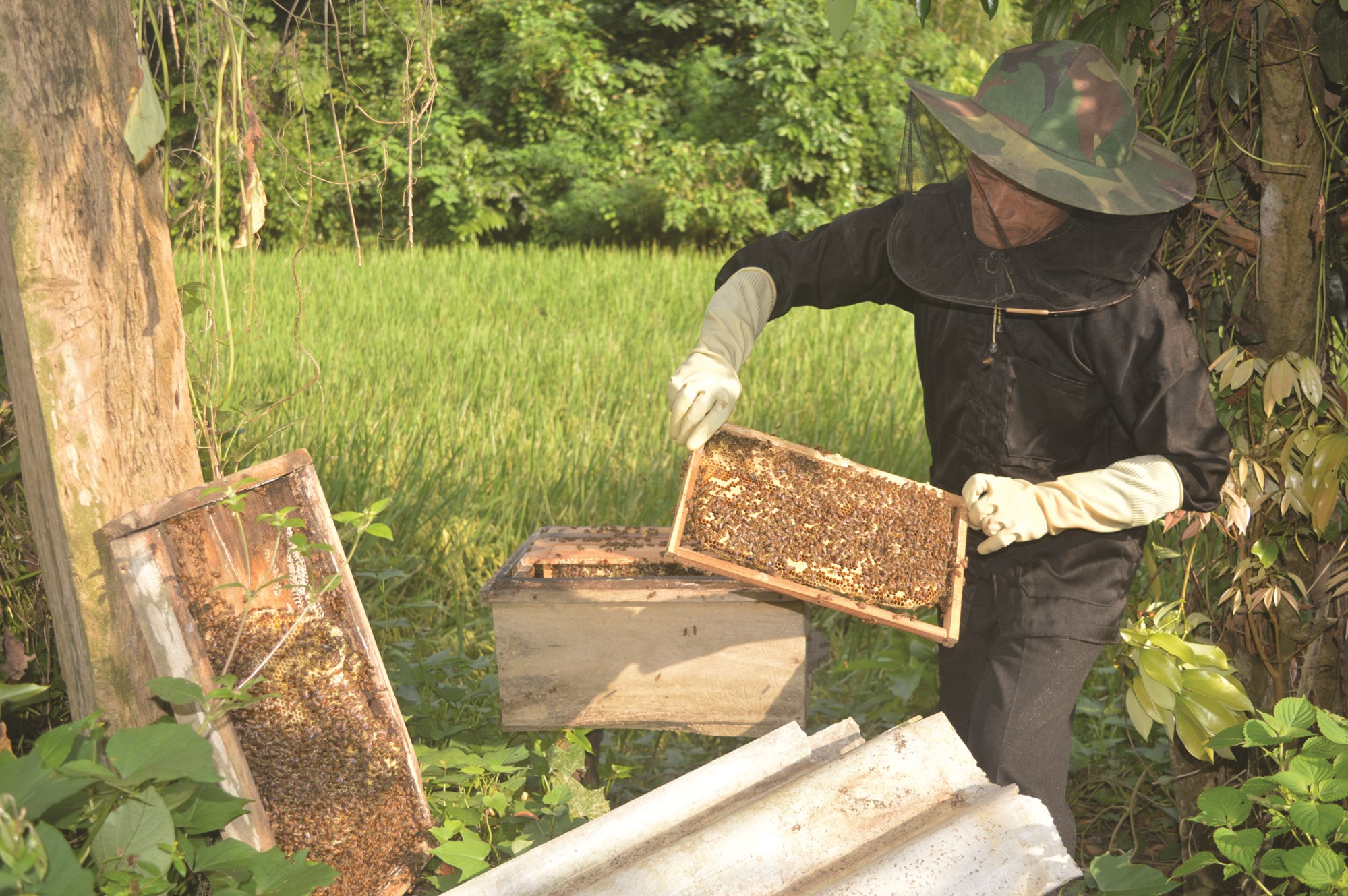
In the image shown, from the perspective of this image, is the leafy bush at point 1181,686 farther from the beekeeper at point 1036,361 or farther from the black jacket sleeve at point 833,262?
the black jacket sleeve at point 833,262

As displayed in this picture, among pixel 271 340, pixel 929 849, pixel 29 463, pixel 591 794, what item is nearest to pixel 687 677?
pixel 591 794

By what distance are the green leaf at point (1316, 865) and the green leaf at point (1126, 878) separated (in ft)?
0.58

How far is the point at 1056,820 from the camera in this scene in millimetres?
2498

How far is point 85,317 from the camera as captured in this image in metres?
1.89

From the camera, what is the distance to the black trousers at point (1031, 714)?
246 centimetres

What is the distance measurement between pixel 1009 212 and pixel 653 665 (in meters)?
1.34

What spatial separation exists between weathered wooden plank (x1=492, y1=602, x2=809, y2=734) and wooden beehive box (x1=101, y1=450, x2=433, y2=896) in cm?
43

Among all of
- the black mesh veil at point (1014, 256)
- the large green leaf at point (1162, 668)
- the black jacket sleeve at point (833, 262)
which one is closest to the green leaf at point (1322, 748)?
the large green leaf at point (1162, 668)

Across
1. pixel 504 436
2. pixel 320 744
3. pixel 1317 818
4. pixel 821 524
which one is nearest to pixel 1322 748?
pixel 1317 818

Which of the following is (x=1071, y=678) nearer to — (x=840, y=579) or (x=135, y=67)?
(x=840, y=579)

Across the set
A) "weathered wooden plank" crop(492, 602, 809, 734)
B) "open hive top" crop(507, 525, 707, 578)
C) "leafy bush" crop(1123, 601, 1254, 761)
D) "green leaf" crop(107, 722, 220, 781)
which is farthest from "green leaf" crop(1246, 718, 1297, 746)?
"green leaf" crop(107, 722, 220, 781)

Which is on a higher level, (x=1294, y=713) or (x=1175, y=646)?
(x=1294, y=713)

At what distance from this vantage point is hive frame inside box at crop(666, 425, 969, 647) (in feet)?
7.54

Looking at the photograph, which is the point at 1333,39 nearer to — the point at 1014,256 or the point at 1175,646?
the point at 1014,256
